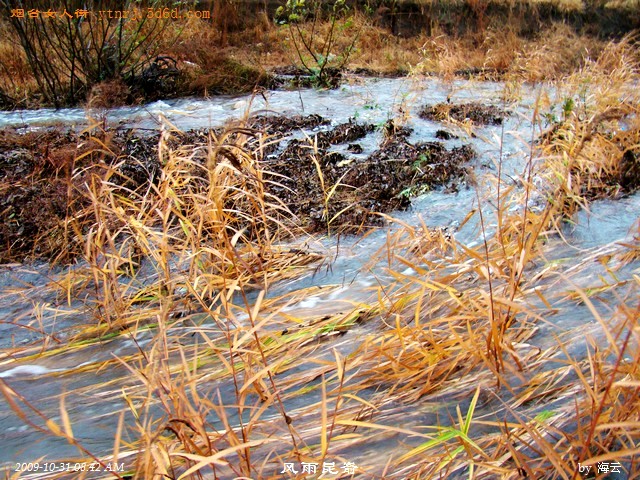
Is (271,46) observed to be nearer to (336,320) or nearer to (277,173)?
(277,173)

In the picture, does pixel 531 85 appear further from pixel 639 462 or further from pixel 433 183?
pixel 639 462

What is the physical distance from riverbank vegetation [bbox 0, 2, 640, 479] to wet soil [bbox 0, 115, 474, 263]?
0.02m

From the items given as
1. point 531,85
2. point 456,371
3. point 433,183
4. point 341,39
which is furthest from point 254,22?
point 456,371

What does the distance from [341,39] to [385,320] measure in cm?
708

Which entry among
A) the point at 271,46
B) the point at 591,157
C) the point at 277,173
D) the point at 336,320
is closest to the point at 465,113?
the point at 591,157

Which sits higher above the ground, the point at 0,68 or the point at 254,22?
the point at 254,22

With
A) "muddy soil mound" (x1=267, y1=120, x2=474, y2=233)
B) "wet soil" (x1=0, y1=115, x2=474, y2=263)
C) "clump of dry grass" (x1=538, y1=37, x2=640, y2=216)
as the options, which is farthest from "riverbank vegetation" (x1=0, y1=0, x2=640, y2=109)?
"clump of dry grass" (x1=538, y1=37, x2=640, y2=216)

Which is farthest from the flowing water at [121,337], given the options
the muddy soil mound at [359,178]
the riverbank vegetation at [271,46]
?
the riverbank vegetation at [271,46]

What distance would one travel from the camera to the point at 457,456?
4.67 feet

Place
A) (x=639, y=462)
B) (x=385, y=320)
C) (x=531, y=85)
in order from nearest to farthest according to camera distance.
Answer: (x=639, y=462), (x=385, y=320), (x=531, y=85)

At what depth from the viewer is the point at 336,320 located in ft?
6.94

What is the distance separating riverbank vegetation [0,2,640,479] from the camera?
1.39 metres

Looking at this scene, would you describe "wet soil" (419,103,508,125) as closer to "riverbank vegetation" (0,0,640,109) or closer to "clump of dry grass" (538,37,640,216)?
"clump of dry grass" (538,37,640,216)

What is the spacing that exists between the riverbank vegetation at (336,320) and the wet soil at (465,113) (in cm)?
62
